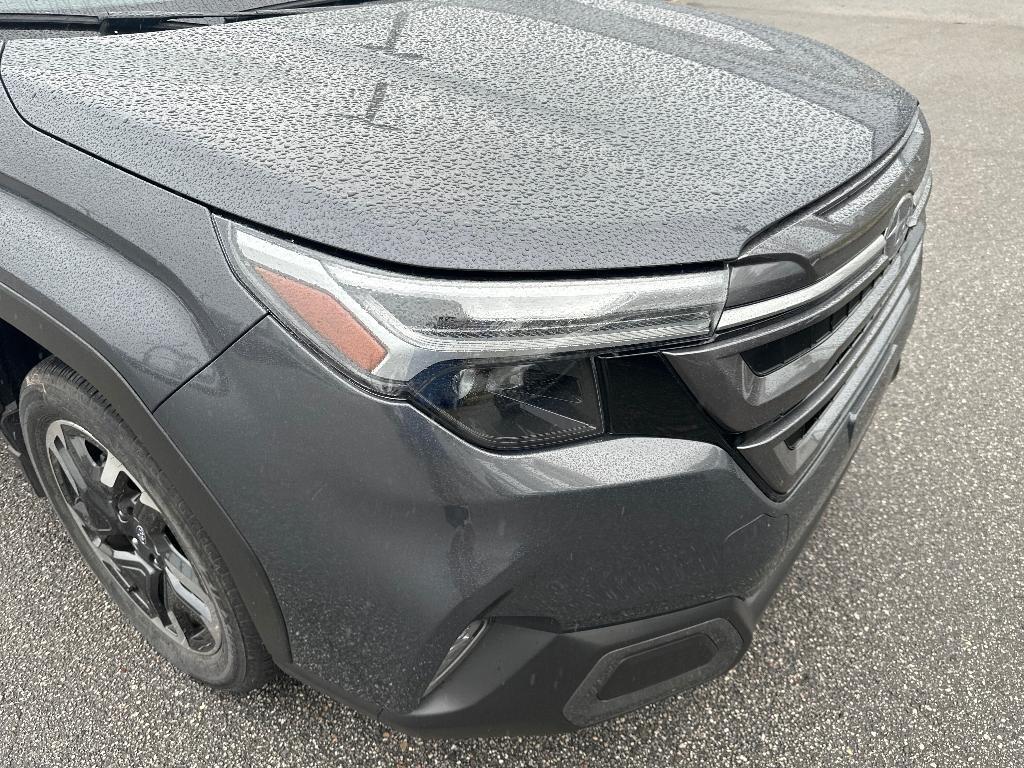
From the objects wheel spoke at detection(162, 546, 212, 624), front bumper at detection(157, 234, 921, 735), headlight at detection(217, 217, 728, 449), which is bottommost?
wheel spoke at detection(162, 546, 212, 624)

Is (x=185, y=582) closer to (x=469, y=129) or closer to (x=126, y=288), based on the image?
(x=126, y=288)

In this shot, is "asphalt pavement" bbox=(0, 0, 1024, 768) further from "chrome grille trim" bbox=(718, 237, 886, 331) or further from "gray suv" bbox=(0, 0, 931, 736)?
"chrome grille trim" bbox=(718, 237, 886, 331)

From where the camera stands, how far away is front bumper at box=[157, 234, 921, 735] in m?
1.13

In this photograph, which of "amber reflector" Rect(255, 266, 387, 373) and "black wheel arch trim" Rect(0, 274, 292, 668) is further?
"black wheel arch trim" Rect(0, 274, 292, 668)

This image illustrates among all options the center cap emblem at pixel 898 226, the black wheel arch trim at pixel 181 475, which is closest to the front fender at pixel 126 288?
the black wheel arch trim at pixel 181 475

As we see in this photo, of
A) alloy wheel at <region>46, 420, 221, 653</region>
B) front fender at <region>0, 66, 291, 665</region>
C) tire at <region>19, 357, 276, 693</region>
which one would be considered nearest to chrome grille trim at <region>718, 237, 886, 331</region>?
front fender at <region>0, 66, 291, 665</region>

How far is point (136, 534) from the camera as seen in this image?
1674mm

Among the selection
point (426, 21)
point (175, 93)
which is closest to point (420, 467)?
point (175, 93)

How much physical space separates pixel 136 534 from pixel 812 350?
1.31 m

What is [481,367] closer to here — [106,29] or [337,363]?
[337,363]

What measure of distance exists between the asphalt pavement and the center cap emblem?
887mm

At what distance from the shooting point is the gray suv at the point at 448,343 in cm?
113

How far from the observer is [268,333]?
3.80ft

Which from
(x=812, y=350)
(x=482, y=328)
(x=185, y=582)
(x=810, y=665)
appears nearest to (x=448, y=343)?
(x=482, y=328)
